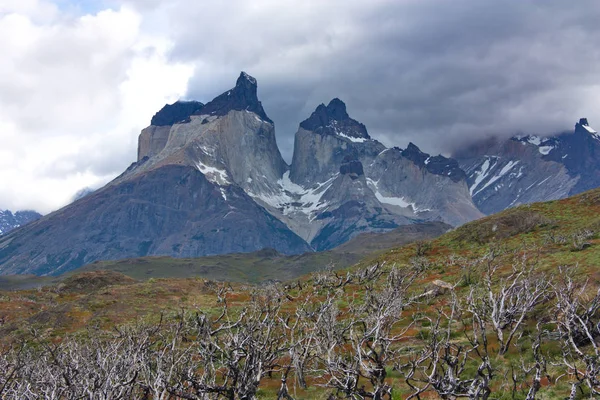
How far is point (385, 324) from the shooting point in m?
30.8

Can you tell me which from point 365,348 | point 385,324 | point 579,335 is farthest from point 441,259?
point 365,348

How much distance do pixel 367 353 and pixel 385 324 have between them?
35.3 feet

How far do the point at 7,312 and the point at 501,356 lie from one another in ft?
206

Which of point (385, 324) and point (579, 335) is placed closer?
point (579, 335)

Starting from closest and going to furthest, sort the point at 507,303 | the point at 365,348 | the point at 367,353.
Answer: the point at 367,353 < the point at 365,348 < the point at 507,303

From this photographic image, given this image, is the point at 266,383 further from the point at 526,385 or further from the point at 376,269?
the point at 376,269

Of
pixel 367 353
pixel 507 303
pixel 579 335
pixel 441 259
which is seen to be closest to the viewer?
pixel 367 353

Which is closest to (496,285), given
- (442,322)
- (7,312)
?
(442,322)

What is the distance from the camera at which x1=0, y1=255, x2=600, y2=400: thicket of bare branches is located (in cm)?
Result: 1563

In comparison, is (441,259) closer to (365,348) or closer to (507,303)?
(507,303)

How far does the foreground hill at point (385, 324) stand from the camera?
16.9 metres

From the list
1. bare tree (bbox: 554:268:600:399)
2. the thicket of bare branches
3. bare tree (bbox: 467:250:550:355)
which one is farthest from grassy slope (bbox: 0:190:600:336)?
bare tree (bbox: 554:268:600:399)

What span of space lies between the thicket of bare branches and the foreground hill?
0.51 feet

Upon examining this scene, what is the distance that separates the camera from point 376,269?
6100cm
